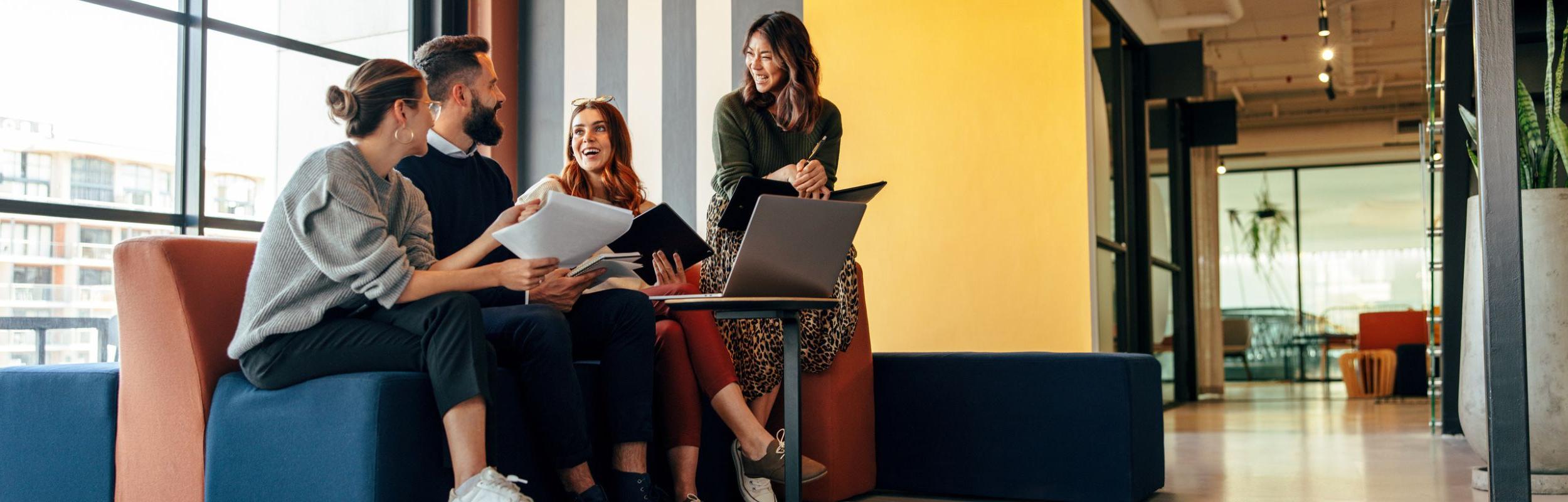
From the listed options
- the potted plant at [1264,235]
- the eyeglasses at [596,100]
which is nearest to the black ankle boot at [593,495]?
the eyeglasses at [596,100]

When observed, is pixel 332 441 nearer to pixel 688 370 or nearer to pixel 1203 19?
pixel 688 370

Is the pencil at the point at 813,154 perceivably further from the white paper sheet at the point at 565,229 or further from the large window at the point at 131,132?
the large window at the point at 131,132

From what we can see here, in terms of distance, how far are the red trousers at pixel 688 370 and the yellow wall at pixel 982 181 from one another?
2.15 meters

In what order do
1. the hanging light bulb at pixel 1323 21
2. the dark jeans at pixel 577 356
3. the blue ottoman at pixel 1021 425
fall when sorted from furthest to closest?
the hanging light bulb at pixel 1323 21 < the blue ottoman at pixel 1021 425 < the dark jeans at pixel 577 356

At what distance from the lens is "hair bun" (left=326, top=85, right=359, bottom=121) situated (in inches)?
95.2

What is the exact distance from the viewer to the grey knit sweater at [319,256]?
91.7 inches

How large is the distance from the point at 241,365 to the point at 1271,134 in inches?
482

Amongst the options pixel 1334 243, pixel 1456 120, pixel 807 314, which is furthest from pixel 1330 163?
pixel 807 314

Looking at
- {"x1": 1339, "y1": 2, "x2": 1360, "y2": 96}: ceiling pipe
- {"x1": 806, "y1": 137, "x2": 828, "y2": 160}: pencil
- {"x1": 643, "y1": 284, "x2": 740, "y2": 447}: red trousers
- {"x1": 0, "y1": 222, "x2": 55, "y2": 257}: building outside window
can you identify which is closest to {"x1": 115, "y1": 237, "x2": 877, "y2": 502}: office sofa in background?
{"x1": 643, "y1": 284, "x2": 740, "y2": 447}: red trousers

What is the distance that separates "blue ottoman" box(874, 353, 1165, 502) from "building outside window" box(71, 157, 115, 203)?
9.46 ft

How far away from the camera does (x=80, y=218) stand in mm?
4262

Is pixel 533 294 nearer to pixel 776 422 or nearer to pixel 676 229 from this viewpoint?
pixel 676 229

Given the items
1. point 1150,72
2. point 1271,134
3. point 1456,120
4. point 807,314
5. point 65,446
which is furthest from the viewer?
point 1271,134

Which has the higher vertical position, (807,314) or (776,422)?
(807,314)
